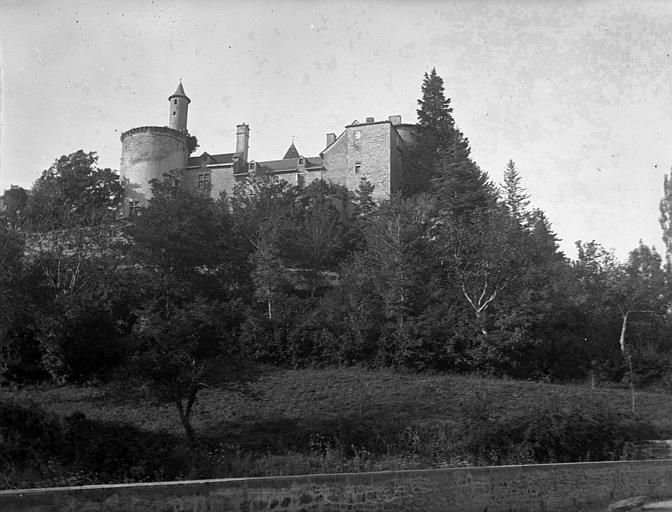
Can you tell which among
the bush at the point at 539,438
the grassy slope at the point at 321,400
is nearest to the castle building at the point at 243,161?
the grassy slope at the point at 321,400

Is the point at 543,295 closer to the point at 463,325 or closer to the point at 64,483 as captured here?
the point at 463,325

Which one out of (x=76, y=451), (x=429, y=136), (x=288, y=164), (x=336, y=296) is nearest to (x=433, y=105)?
(x=429, y=136)

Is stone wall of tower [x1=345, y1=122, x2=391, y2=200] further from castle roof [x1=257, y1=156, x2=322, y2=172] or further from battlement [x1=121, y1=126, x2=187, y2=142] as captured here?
battlement [x1=121, y1=126, x2=187, y2=142]

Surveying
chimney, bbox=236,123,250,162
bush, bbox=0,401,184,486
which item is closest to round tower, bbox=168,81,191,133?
chimney, bbox=236,123,250,162

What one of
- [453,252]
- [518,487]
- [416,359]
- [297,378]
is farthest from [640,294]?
[518,487]

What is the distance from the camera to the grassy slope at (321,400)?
64.4 ft

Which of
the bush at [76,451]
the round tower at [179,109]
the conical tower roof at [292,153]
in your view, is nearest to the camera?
the bush at [76,451]

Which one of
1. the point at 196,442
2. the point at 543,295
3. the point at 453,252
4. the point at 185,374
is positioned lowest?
the point at 196,442

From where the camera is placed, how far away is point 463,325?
30172 millimetres

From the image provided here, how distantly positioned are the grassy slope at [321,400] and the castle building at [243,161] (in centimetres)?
2731

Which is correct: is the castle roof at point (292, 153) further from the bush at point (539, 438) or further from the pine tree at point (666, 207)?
the bush at point (539, 438)

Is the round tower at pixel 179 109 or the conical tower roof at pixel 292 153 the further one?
the conical tower roof at pixel 292 153

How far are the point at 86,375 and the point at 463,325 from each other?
16.8 metres

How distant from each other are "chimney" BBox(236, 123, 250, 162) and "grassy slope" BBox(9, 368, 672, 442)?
37.0 m
